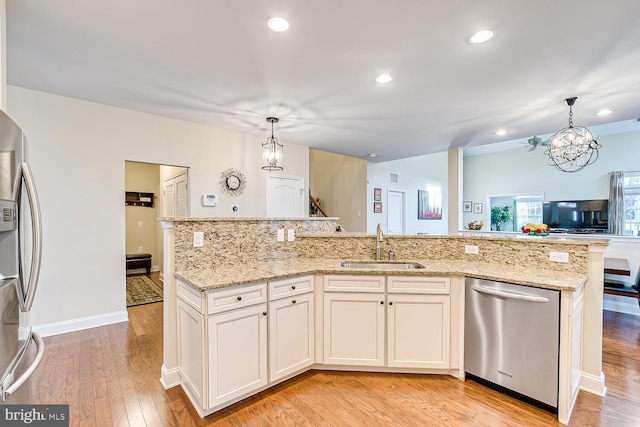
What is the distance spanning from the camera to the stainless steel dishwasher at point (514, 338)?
1964 mm

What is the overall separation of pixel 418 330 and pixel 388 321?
0.82 ft

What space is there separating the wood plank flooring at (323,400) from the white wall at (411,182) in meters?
5.23

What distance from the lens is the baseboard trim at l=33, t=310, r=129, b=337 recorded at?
3.34m

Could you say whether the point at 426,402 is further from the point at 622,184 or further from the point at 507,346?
the point at 622,184

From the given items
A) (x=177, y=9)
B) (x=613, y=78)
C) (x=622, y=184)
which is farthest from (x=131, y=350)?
(x=622, y=184)

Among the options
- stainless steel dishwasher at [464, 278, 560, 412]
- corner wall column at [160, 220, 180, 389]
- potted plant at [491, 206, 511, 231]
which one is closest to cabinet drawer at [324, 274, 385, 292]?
stainless steel dishwasher at [464, 278, 560, 412]

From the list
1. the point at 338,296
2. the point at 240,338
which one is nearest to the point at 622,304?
the point at 338,296

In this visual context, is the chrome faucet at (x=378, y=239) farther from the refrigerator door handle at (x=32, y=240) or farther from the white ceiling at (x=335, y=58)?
the refrigerator door handle at (x=32, y=240)

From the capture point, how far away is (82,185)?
3.58 meters

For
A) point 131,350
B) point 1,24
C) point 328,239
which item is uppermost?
point 1,24

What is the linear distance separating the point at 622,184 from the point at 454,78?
743 centimetres

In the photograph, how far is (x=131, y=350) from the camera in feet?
9.75

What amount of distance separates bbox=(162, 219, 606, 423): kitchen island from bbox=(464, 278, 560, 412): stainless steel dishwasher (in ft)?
0.18

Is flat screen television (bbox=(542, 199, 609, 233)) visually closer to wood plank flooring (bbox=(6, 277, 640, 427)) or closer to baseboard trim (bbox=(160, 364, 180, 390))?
wood plank flooring (bbox=(6, 277, 640, 427))
